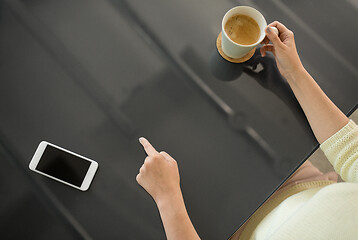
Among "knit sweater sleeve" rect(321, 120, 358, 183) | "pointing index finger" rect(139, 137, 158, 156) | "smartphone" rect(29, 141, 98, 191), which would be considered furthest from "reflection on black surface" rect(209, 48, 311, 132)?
"smartphone" rect(29, 141, 98, 191)

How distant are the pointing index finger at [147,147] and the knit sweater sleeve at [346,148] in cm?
41

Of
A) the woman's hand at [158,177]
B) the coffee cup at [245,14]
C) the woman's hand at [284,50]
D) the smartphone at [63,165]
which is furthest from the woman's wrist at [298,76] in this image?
the smartphone at [63,165]

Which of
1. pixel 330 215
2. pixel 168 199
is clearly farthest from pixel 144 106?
pixel 330 215

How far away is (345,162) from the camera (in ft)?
2.41

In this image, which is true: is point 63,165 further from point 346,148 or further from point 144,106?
point 346,148

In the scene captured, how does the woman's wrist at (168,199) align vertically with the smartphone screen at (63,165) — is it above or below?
below

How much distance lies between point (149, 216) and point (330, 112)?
0.50 metres

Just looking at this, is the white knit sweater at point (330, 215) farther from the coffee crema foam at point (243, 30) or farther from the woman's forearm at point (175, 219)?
the coffee crema foam at point (243, 30)

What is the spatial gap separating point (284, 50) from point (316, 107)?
16 cm

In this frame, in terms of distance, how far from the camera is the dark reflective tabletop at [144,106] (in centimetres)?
67

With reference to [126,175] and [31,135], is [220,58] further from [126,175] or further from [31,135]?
[31,135]

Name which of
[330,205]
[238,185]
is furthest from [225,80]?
[330,205]

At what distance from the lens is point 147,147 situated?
2.28 ft

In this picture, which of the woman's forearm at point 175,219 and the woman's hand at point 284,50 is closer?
the woman's forearm at point 175,219
